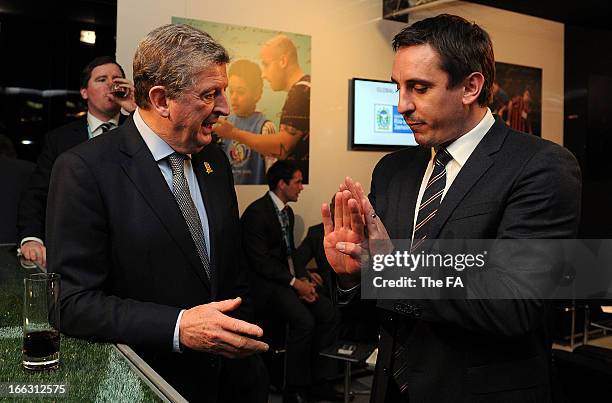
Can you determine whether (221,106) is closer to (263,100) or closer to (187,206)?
(187,206)

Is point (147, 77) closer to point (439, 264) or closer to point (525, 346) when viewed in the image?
point (439, 264)

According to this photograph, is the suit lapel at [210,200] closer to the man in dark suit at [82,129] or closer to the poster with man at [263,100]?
the man in dark suit at [82,129]

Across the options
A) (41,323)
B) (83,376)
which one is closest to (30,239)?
(41,323)

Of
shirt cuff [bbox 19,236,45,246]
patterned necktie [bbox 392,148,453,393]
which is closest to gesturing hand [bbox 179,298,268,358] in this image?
patterned necktie [bbox 392,148,453,393]

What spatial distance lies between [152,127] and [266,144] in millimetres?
3129

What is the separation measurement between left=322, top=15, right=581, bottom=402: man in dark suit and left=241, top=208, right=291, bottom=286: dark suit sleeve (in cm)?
288

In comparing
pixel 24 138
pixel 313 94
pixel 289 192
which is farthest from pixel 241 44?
pixel 24 138

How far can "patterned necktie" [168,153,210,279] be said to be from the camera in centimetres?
163

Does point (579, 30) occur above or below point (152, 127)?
above

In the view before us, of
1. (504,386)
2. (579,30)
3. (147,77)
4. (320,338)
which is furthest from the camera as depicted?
(579,30)

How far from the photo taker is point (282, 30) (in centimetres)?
477

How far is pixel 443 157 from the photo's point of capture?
1.54m

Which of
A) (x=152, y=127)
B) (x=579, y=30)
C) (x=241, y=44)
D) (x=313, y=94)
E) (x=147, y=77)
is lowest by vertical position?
(x=152, y=127)

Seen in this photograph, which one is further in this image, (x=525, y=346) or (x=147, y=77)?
(x=147, y=77)
